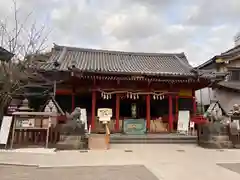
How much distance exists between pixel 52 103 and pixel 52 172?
752 centimetres

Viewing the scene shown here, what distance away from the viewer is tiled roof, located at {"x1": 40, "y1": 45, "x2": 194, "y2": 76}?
60.4 ft

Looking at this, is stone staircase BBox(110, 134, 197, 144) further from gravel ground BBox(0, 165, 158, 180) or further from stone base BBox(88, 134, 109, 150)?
gravel ground BBox(0, 165, 158, 180)

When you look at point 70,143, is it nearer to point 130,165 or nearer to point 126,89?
point 130,165

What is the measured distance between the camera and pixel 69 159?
28.5ft

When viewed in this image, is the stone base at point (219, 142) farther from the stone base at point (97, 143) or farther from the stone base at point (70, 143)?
the stone base at point (70, 143)

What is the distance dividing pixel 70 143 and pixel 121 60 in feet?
35.4

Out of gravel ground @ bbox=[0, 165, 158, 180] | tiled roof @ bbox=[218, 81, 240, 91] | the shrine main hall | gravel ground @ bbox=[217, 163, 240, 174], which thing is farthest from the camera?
→ tiled roof @ bbox=[218, 81, 240, 91]

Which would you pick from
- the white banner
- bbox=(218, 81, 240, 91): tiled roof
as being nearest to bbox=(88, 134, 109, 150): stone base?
the white banner

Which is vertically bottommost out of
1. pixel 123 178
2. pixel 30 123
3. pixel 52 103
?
pixel 123 178

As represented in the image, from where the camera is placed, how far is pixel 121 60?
20.6 m

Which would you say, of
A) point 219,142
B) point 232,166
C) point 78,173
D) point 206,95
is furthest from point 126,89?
point 206,95

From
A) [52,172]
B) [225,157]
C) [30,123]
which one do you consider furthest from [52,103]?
[225,157]

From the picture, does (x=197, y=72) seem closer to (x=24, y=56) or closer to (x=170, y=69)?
(x=170, y=69)

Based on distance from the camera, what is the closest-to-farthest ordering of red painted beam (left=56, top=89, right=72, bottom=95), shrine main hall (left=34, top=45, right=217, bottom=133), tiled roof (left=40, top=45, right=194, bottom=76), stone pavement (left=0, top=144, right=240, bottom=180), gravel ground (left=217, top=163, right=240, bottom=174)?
1. stone pavement (left=0, top=144, right=240, bottom=180)
2. gravel ground (left=217, top=163, right=240, bottom=174)
3. shrine main hall (left=34, top=45, right=217, bottom=133)
4. red painted beam (left=56, top=89, right=72, bottom=95)
5. tiled roof (left=40, top=45, right=194, bottom=76)
